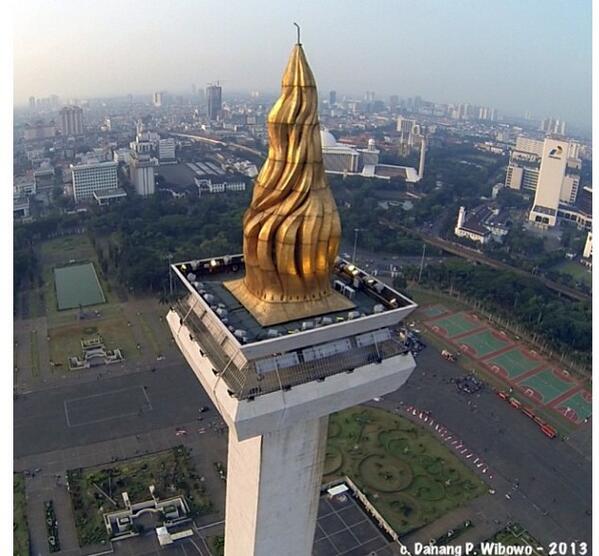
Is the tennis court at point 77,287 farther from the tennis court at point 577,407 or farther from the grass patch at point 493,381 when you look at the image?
the tennis court at point 577,407

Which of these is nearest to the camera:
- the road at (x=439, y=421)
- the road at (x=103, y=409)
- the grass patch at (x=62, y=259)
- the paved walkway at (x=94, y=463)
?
the paved walkway at (x=94, y=463)

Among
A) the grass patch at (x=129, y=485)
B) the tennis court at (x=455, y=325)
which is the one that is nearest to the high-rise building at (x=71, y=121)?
the tennis court at (x=455, y=325)

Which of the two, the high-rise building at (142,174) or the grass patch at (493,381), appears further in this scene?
the high-rise building at (142,174)

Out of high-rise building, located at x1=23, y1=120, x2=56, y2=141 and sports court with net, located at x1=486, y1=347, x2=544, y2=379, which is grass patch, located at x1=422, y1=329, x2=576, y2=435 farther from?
high-rise building, located at x1=23, y1=120, x2=56, y2=141

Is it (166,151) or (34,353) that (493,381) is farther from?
(166,151)

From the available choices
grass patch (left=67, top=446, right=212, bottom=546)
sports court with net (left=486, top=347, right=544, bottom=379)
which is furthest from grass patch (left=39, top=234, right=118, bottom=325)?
sports court with net (left=486, top=347, right=544, bottom=379)

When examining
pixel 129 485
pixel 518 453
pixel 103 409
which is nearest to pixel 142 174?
pixel 103 409
